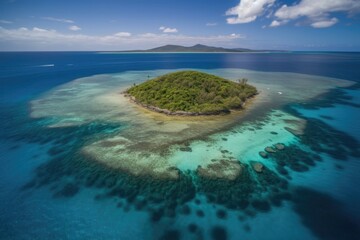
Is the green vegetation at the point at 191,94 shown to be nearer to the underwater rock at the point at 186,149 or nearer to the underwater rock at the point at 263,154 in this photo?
the underwater rock at the point at 186,149

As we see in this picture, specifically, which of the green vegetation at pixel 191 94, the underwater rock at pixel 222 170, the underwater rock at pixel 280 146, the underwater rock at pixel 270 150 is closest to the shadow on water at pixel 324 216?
the underwater rock at pixel 222 170

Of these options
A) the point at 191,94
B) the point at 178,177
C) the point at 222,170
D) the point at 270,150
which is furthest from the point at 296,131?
the point at 191,94

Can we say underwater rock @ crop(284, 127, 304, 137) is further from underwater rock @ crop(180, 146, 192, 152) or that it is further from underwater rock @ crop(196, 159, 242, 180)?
underwater rock @ crop(180, 146, 192, 152)

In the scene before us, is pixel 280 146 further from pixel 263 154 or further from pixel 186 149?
pixel 186 149

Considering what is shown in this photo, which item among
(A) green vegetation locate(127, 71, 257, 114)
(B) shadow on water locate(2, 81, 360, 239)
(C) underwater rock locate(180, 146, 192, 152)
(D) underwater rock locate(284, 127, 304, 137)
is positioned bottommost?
(B) shadow on water locate(2, 81, 360, 239)

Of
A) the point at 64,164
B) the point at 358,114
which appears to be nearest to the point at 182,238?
the point at 64,164

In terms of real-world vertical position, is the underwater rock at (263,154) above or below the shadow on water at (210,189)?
above

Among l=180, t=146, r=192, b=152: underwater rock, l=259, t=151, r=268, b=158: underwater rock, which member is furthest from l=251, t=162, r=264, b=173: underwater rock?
l=180, t=146, r=192, b=152: underwater rock
